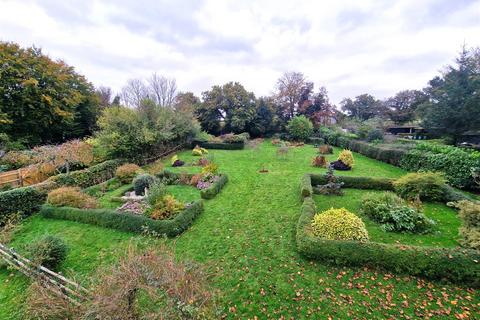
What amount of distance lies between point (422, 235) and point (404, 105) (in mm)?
53347

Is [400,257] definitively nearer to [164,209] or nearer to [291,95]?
[164,209]

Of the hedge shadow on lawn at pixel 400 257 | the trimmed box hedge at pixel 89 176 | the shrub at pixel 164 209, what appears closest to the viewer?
the hedge shadow on lawn at pixel 400 257

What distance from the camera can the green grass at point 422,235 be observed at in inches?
272

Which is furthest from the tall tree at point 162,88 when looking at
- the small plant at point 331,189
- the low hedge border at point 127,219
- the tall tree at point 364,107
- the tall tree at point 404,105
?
the tall tree at point 404,105

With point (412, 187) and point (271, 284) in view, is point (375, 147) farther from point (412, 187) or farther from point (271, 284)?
point (271, 284)

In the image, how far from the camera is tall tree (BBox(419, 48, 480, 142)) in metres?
19.4

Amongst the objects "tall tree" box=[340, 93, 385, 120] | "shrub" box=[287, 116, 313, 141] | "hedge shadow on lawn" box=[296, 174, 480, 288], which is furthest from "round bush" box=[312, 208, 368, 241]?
"tall tree" box=[340, 93, 385, 120]

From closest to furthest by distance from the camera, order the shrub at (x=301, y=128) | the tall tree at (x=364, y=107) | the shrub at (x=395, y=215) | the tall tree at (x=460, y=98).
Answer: the shrub at (x=395, y=215) → the tall tree at (x=460, y=98) → the shrub at (x=301, y=128) → the tall tree at (x=364, y=107)

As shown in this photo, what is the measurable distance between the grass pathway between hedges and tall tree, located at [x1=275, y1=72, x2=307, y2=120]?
3032 centimetres

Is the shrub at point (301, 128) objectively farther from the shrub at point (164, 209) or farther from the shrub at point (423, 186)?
the shrub at point (164, 209)

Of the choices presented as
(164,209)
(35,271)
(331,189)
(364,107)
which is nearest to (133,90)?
(164,209)

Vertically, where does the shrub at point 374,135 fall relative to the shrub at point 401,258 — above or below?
above

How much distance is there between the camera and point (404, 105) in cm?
4828

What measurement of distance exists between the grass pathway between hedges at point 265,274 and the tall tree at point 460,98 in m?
21.4
